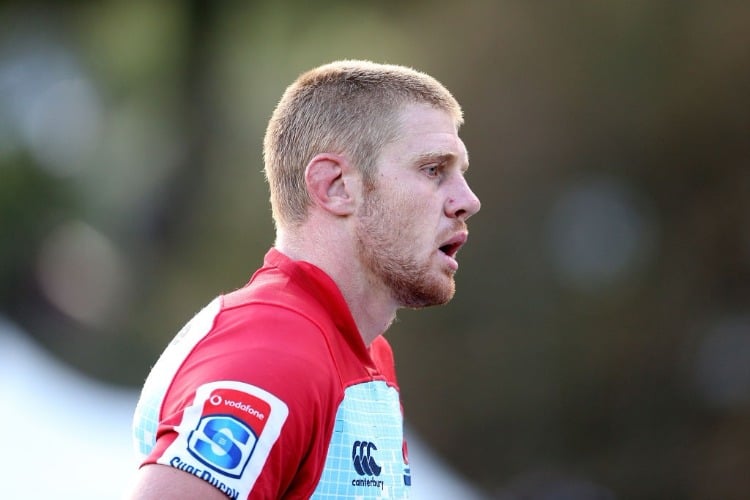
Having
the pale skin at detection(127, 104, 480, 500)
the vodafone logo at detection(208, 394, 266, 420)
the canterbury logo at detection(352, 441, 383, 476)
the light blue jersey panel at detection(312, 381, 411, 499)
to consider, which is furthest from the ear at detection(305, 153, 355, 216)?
the vodafone logo at detection(208, 394, 266, 420)

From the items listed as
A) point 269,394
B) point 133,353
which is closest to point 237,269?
point 133,353

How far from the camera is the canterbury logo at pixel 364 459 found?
1473 millimetres

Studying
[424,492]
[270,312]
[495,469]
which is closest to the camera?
[270,312]

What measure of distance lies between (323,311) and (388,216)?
240 millimetres

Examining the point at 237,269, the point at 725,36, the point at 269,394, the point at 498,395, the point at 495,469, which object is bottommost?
the point at 269,394

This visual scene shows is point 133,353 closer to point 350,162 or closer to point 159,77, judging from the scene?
point 159,77

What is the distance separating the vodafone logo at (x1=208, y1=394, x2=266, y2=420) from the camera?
1260 mm

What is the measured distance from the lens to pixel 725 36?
5352 mm

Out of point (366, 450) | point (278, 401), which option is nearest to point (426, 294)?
point (366, 450)

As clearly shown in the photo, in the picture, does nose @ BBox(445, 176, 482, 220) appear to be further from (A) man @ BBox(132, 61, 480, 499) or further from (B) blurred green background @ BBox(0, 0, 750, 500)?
(B) blurred green background @ BBox(0, 0, 750, 500)

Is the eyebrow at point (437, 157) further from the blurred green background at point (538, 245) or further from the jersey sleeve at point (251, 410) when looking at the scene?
the blurred green background at point (538, 245)

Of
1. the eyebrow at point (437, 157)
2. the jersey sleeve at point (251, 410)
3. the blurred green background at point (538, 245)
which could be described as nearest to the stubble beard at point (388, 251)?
the eyebrow at point (437, 157)

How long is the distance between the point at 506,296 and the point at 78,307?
2.58 m

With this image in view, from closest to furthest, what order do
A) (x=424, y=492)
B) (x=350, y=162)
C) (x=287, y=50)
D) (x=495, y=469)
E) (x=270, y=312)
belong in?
(x=270, y=312) < (x=350, y=162) < (x=424, y=492) < (x=495, y=469) < (x=287, y=50)
